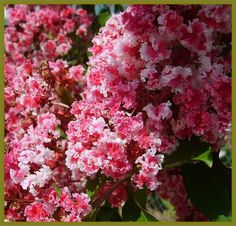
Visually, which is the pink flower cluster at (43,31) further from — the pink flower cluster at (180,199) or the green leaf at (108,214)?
the green leaf at (108,214)

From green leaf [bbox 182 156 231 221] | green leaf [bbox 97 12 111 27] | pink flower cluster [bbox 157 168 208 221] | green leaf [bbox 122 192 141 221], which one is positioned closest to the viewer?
green leaf [bbox 182 156 231 221]

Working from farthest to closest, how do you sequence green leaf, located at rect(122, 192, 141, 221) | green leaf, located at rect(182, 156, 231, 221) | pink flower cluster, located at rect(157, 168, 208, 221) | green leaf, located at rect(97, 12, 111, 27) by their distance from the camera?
green leaf, located at rect(97, 12, 111, 27)
pink flower cluster, located at rect(157, 168, 208, 221)
green leaf, located at rect(122, 192, 141, 221)
green leaf, located at rect(182, 156, 231, 221)

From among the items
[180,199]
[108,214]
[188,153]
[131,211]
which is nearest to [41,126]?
[131,211]

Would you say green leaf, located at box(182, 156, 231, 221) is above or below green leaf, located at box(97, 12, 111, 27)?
below

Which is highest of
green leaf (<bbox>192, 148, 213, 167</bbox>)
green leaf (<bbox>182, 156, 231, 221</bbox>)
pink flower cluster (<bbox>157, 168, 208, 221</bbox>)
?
green leaf (<bbox>192, 148, 213, 167</bbox>)

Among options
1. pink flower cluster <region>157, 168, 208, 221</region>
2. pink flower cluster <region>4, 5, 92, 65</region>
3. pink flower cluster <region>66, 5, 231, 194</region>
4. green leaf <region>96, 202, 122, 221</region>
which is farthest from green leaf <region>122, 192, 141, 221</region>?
green leaf <region>96, 202, 122, 221</region>

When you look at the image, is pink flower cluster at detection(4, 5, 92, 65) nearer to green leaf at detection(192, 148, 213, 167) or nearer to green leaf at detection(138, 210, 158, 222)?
green leaf at detection(138, 210, 158, 222)

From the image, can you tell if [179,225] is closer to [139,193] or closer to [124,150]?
[139,193]

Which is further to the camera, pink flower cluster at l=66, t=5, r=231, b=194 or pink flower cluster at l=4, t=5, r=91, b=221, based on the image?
pink flower cluster at l=4, t=5, r=91, b=221
